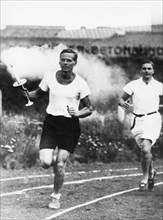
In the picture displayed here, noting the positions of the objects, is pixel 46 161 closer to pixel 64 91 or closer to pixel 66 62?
pixel 64 91

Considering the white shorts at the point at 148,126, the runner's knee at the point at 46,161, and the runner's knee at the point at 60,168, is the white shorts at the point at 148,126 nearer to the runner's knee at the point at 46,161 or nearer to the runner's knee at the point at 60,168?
the runner's knee at the point at 60,168

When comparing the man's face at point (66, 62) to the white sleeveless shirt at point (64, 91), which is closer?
the man's face at point (66, 62)

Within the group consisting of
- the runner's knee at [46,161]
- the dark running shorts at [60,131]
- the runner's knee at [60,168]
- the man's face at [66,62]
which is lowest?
the runner's knee at [60,168]

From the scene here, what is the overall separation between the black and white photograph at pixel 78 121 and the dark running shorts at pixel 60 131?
0.04ft

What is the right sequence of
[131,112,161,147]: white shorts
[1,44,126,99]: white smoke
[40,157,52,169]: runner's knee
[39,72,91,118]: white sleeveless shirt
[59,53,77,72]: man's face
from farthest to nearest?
[1,44,126,99]: white smoke → [131,112,161,147]: white shorts → [40,157,52,169]: runner's knee → [39,72,91,118]: white sleeveless shirt → [59,53,77,72]: man's face

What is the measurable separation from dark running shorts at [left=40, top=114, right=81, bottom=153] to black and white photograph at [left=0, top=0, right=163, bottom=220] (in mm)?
12

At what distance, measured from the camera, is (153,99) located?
7.97 metres

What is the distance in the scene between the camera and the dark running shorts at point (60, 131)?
6.99 meters

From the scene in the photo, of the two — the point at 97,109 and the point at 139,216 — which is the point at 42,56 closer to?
the point at 139,216

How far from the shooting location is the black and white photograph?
23.0 ft

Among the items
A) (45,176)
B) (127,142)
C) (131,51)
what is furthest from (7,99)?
(127,142)

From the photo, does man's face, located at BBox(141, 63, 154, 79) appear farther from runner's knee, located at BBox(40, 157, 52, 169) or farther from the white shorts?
runner's knee, located at BBox(40, 157, 52, 169)

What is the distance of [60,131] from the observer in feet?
23.2

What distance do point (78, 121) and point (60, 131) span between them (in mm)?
248
